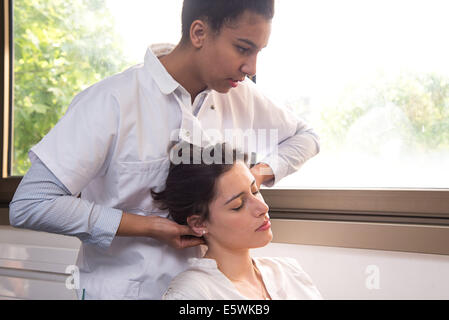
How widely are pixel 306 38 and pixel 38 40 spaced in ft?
3.94

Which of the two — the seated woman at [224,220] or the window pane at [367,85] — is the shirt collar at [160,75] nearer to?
the seated woman at [224,220]

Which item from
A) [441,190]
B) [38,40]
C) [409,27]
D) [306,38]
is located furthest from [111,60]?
[441,190]

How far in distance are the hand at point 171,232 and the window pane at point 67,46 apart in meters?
0.98

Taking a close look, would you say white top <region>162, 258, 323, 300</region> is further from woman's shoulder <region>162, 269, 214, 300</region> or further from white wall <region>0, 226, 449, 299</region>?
white wall <region>0, 226, 449, 299</region>

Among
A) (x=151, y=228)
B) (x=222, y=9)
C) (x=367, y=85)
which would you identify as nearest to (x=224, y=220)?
(x=151, y=228)

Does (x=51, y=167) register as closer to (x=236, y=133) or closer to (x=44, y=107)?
(x=236, y=133)

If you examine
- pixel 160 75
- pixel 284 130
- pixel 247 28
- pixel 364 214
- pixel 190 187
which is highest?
pixel 247 28

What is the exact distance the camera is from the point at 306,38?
1.68m

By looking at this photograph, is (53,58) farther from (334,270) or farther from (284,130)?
(334,270)

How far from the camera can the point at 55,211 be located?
1054 millimetres

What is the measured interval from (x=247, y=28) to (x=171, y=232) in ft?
1.63

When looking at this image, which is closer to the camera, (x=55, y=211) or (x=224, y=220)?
(x=55, y=211)

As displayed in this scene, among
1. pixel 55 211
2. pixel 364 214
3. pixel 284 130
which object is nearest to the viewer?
pixel 55 211

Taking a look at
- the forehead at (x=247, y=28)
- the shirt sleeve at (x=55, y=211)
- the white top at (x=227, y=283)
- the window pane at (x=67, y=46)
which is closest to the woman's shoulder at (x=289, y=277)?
the white top at (x=227, y=283)
